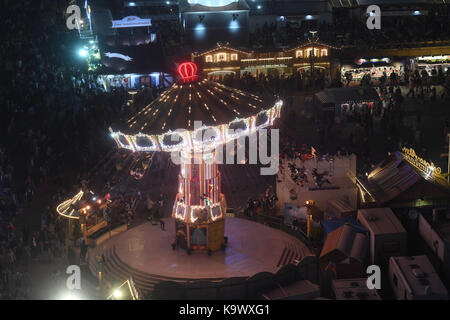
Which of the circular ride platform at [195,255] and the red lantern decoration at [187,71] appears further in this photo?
the red lantern decoration at [187,71]

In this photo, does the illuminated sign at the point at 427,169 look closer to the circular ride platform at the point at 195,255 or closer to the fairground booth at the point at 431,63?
the circular ride platform at the point at 195,255

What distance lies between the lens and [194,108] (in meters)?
20.2

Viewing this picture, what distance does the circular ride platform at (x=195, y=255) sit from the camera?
65.5ft

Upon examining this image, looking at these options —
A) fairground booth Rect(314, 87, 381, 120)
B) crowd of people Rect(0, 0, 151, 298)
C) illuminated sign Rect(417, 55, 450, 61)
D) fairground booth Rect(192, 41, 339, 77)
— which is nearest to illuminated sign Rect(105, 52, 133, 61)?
crowd of people Rect(0, 0, 151, 298)

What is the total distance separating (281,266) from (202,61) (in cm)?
2398

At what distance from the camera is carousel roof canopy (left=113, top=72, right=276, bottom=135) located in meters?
19.6

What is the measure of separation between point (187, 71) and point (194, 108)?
1.59 meters

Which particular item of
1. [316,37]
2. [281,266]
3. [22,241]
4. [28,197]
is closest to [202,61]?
[316,37]

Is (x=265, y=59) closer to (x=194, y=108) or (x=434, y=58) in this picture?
(x=434, y=58)

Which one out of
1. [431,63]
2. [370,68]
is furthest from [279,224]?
[431,63]

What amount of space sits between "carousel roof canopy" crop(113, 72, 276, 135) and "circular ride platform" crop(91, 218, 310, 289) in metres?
4.23

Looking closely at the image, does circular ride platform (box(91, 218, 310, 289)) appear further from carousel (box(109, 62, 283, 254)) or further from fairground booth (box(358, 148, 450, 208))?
fairground booth (box(358, 148, 450, 208))

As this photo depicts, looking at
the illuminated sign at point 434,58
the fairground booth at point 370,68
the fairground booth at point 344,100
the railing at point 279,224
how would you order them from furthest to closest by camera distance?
the illuminated sign at point 434,58 < the fairground booth at point 370,68 < the fairground booth at point 344,100 < the railing at point 279,224

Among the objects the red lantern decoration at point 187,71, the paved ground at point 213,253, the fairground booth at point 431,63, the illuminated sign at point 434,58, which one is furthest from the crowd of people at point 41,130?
the illuminated sign at point 434,58
